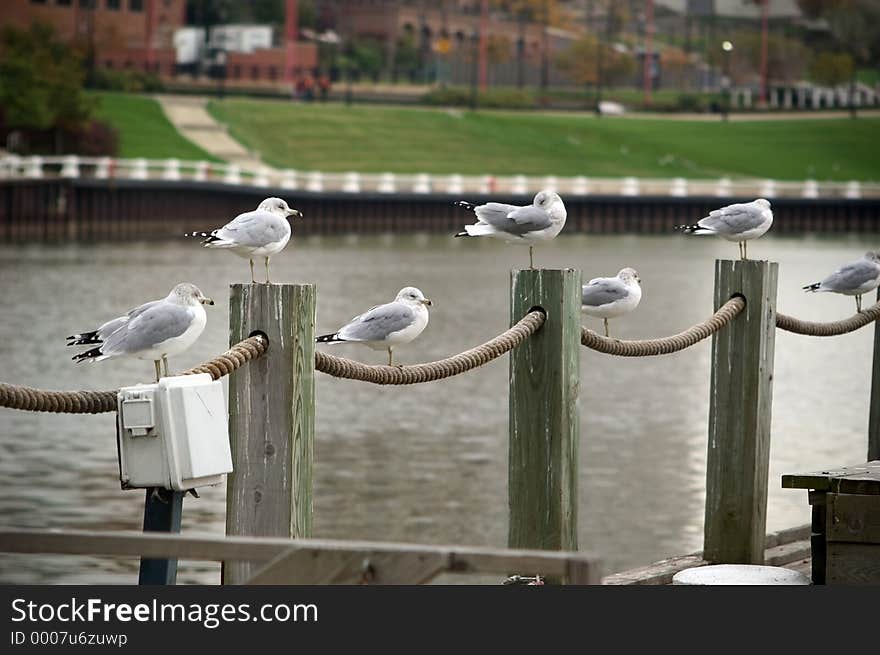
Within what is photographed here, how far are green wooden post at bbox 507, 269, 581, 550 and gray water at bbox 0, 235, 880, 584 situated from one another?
585 centimetres

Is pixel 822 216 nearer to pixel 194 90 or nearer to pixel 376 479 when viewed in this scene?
pixel 194 90

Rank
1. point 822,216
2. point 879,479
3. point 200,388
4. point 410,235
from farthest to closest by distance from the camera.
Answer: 1. point 822,216
2. point 410,235
3. point 879,479
4. point 200,388

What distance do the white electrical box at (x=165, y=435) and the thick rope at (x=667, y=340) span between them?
2.14 m

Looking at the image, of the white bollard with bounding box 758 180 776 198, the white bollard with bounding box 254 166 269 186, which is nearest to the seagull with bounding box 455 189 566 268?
the white bollard with bounding box 254 166 269 186

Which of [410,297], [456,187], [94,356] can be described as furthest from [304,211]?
[94,356]

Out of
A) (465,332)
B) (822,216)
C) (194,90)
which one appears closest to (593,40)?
(194,90)

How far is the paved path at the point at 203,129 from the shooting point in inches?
2828

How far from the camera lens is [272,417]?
5293mm

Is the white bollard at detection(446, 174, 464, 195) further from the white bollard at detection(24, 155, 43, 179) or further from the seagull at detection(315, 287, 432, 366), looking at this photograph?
the seagull at detection(315, 287, 432, 366)

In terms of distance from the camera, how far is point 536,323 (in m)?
6.28

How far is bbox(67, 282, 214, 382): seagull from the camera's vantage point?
5.65 m

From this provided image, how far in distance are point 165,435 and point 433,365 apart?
138 centimetres

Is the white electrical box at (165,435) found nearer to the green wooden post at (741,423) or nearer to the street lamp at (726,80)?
the green wooden post at (741,423)

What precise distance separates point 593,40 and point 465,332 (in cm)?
7766
